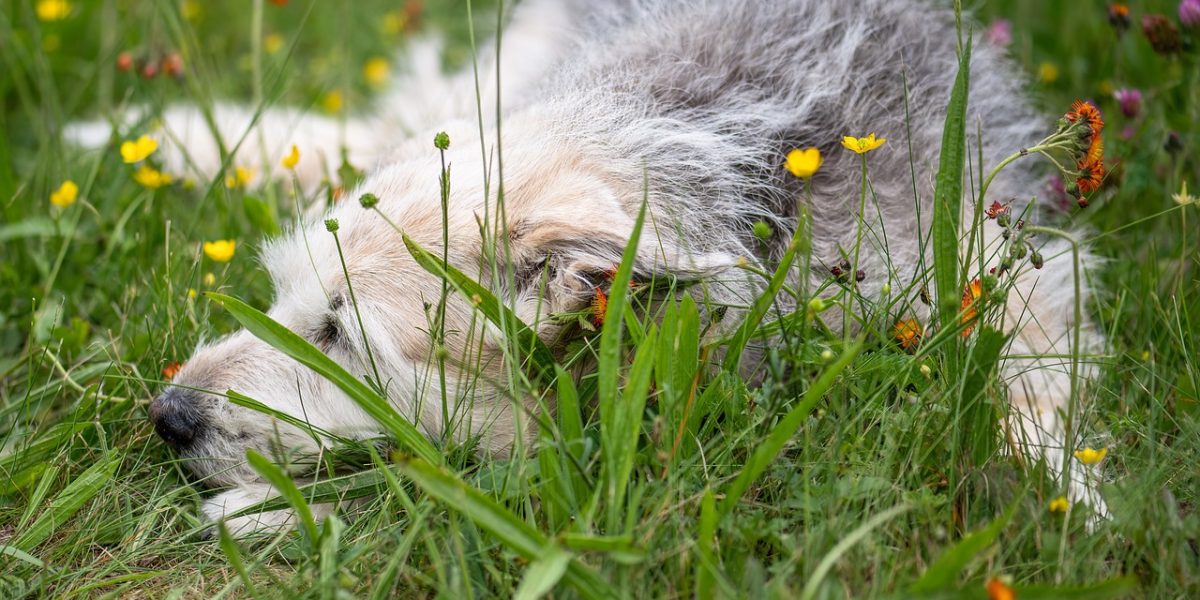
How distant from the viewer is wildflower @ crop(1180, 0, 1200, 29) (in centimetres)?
349

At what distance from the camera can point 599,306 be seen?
247cm

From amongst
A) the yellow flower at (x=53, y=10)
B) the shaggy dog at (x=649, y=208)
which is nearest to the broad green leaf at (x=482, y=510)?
the shaggy dog at (x=649, y=208)

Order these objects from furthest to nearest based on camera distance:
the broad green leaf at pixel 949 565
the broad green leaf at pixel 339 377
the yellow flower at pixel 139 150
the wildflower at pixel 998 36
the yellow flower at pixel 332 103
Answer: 1. the yellow flower at pixel 332 103
2. the wildflower at pixel 998 36
3. the yellow flower at pixel 139 150
4. the broad green leaf at pixel 339 377
5. the broad green leaf at pixel 949 565

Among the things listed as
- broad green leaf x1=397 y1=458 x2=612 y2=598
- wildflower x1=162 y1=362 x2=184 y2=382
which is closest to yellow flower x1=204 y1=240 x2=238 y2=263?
wildflower x1=162 y1=362 x2=184 y2=382

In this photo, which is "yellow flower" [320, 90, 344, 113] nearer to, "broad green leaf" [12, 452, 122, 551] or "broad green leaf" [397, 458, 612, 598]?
"broad green leaf" [12, 452, 122, 551]

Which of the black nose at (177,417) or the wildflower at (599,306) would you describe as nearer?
the wildflower at (599,306)

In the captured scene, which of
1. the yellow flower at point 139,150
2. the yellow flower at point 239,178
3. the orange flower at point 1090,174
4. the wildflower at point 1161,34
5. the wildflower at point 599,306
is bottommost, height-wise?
the yellow flower at point 239,178

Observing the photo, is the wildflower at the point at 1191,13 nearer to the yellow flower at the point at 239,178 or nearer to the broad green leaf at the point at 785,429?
the broad green leaf at the point at 785,429

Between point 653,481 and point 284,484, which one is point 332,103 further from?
point 653,481

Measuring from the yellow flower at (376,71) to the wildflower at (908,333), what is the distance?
394cm

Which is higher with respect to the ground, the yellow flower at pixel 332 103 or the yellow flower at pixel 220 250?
the yellow flower at pixel 332 103

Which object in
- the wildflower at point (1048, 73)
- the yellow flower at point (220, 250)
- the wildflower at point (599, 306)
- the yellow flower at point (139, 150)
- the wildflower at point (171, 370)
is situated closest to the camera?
the wildflower at point (599, 306)

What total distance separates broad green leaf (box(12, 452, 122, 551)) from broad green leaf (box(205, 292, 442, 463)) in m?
0.52

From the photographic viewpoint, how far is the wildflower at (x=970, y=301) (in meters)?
2.30
